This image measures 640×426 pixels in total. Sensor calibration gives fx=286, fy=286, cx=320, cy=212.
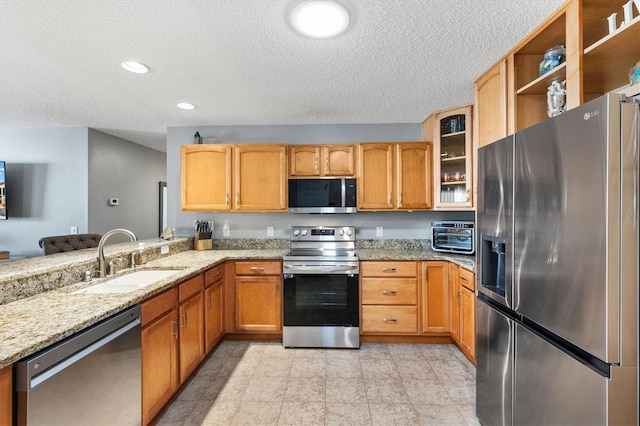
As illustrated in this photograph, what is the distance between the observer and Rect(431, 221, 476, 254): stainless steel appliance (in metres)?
2.82

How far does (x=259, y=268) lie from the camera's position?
2930 mm

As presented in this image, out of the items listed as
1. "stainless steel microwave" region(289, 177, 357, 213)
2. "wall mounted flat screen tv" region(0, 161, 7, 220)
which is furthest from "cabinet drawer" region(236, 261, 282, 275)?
"wall mounted flat screen tv" region(0, 161, 7, 220)

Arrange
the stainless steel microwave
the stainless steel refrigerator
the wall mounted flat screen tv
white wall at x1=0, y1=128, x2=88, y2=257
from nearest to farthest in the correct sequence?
the stainless steel refrigerator → the stainless steel microwave → the wall mounted flat screen tv → white wall at x1=0, y1=128, x2=88, y2=257

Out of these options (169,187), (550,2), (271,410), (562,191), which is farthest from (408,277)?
(169,187)

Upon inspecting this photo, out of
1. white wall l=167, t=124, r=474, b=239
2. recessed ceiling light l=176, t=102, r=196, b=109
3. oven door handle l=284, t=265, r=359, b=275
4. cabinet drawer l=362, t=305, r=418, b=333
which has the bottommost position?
cabinet drawer l=362, t=305, r=418, b=333

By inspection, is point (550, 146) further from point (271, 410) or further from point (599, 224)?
point (271, 410)

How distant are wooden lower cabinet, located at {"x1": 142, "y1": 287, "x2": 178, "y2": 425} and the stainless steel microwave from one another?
61.1 inches

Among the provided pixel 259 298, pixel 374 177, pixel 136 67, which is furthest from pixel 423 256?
pixel 136 67

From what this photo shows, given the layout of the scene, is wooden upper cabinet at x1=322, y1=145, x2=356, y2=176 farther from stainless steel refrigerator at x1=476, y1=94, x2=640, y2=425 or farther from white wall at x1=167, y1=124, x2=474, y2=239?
stainless steel refrigerator at x1=476, y1=94, x2=640, y2=425

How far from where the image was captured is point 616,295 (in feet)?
3.02

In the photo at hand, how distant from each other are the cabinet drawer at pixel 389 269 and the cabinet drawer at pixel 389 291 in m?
0.05

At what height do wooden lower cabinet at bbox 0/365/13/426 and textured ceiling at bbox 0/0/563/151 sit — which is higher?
textured ceiling at bbox 0/0/563/151

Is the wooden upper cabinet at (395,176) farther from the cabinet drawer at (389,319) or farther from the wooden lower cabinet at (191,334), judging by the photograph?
the wooden lower cabinet at (191,334)

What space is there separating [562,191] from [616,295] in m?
0.39
